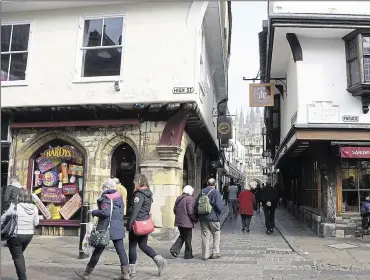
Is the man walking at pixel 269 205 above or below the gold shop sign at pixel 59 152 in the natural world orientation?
below

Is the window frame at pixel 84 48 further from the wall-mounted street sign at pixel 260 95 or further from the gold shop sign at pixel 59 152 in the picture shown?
the wall-mounted street sign at pixel 260 95

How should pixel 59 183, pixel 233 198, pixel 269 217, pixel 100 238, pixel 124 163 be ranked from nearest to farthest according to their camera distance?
pixel 100 238, pixel 59 183, pixel 124 163, pixel 269 217, pixel 233 198

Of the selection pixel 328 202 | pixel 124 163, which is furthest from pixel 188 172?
pixel 328 202

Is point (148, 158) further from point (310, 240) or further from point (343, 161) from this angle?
point (343, 161)

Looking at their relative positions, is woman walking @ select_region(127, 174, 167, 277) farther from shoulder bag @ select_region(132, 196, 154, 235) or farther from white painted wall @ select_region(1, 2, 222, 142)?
white painted wall @ select_region(1, 2, 222, 142)

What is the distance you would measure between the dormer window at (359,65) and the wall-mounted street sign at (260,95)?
118 inches

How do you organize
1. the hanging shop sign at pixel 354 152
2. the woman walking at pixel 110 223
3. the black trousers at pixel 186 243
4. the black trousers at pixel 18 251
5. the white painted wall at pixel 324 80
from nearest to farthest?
the black trousers at pixel 18 251 → the woman walking at pixel 110 223 → the black trousers at pixel 186 243 → the hanging shop sign at pixel 354 152 → the white painted wall at pixel 324 80

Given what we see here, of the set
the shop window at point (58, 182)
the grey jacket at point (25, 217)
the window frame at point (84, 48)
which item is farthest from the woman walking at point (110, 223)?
the shop window at point (58, 182)

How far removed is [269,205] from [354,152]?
139 inches

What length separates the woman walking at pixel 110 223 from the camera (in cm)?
617

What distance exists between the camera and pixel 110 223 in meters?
6.23

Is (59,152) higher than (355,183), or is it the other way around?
(59,152)

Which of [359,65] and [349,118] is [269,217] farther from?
[359,65]

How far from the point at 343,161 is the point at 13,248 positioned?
9296 millimetres
